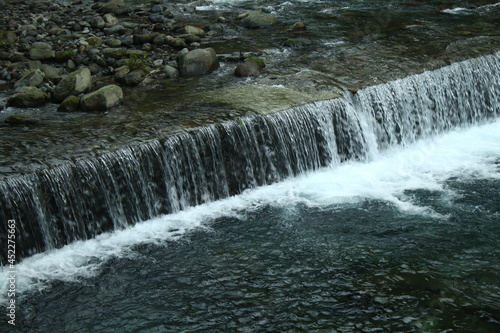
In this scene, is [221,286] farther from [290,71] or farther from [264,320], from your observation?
[290,71]

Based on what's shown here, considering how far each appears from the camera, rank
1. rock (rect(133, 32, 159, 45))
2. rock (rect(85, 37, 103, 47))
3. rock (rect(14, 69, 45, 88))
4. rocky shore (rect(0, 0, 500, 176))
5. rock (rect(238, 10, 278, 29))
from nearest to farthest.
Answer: rocky shore (rect(0, 0, 500, 176)), rock (rect(14, 69, 45, 88)), rock (rect(85, 37, 103, 47)), rock (rect(133, 32, 159, 45)), rock (rect(238, 10, 278, 29))

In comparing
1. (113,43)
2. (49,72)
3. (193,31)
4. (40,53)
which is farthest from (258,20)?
(49,72)

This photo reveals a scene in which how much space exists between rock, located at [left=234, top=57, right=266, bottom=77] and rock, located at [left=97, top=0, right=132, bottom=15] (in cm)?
923

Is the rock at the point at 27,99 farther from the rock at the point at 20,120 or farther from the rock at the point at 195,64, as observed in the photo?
the rock at the point at 195,64

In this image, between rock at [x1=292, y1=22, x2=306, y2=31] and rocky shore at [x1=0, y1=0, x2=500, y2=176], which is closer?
rocky shore at [x1=0, y1=0, x2=500, y2=176]

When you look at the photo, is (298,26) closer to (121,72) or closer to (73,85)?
(121,72)

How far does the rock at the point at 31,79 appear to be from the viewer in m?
14.4

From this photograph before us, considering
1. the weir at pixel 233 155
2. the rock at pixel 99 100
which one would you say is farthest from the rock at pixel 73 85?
the weir at pixel 233 155

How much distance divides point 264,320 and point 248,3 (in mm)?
17619

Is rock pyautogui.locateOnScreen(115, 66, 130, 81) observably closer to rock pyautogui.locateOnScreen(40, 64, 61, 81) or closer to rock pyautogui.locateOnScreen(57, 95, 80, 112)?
rock pyautogui.locateOnScreen(40, 64, 61, 81)

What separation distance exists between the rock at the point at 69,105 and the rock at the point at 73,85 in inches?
26.6

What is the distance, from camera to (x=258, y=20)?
64.6 feet

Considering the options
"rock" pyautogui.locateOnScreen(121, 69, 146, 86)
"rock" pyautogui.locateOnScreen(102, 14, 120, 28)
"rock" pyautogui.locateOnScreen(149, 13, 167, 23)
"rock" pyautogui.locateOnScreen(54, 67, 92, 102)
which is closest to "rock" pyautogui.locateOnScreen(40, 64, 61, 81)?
"rock" pyautogui.locateOnScreen(54, 67, 92, 102)

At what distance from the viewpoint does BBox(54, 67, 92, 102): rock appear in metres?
13.6
